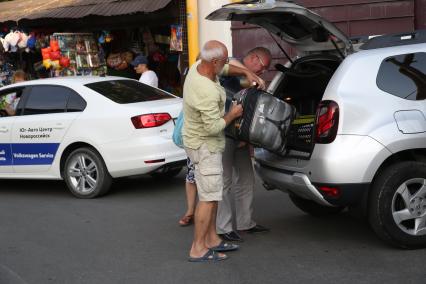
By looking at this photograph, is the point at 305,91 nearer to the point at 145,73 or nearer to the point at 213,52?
the point at 213,52

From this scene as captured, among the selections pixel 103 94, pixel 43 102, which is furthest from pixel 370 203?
pixel 43 102

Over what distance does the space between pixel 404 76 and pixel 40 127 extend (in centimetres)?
493

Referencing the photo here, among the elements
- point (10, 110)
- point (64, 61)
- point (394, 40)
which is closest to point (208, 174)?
point (394, 40)

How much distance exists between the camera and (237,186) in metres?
6.17

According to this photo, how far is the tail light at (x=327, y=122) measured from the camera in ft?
16.6

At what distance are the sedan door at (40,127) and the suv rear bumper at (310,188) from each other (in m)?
3.48

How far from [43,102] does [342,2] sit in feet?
17.1

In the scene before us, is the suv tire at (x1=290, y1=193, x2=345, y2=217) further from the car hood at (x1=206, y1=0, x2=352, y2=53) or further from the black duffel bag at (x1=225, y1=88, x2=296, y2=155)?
the car hood at (x1=206, y1=0, x2=352, y2=53)

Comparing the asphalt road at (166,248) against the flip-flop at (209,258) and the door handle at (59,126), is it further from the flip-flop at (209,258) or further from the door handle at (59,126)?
the door handle at (59,126)

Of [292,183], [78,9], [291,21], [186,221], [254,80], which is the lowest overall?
[186,221]

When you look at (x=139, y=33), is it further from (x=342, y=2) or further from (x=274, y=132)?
(x=274, y=132)

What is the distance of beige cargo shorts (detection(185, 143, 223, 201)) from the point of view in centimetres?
524

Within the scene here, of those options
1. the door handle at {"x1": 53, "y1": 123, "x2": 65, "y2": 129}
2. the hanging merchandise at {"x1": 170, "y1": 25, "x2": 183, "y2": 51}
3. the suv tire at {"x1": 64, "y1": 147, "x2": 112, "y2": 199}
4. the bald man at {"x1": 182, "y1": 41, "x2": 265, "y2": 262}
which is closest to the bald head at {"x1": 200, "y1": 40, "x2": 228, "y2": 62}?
the bald man at {"x1": 182, "y1": 41, "x2": 265, "y2": 262}

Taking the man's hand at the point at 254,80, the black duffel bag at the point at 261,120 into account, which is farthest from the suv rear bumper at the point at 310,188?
the man's hand at the point at 254,80
